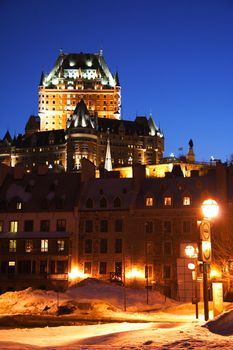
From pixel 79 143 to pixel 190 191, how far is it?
140 metres

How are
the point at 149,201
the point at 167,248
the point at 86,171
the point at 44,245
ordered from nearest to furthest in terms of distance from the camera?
the point at 167,248 < the point at 149,201 < the point at 44,245 < the point at 86,171

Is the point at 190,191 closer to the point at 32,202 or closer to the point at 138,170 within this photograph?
the point at 138,170

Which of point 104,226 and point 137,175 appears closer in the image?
point 104,226

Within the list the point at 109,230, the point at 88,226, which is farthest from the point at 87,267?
the point at 109,230

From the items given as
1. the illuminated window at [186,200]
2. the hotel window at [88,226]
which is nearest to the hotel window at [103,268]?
the hotel window at [88,226]

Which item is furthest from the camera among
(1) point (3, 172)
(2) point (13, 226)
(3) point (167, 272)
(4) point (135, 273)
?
(1) point (3, 172)

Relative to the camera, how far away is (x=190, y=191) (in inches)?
2365

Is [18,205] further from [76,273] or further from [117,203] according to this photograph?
[117,203]

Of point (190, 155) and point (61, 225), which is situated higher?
point (190, 155)

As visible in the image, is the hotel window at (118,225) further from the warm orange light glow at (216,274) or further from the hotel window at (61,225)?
the warm orange light glow at (216,274)

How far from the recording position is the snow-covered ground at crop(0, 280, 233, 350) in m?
18.2

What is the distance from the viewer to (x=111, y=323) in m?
30.6

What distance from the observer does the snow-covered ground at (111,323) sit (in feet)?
59.6


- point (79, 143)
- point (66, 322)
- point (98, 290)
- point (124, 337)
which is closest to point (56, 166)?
→ point (79, 143)
